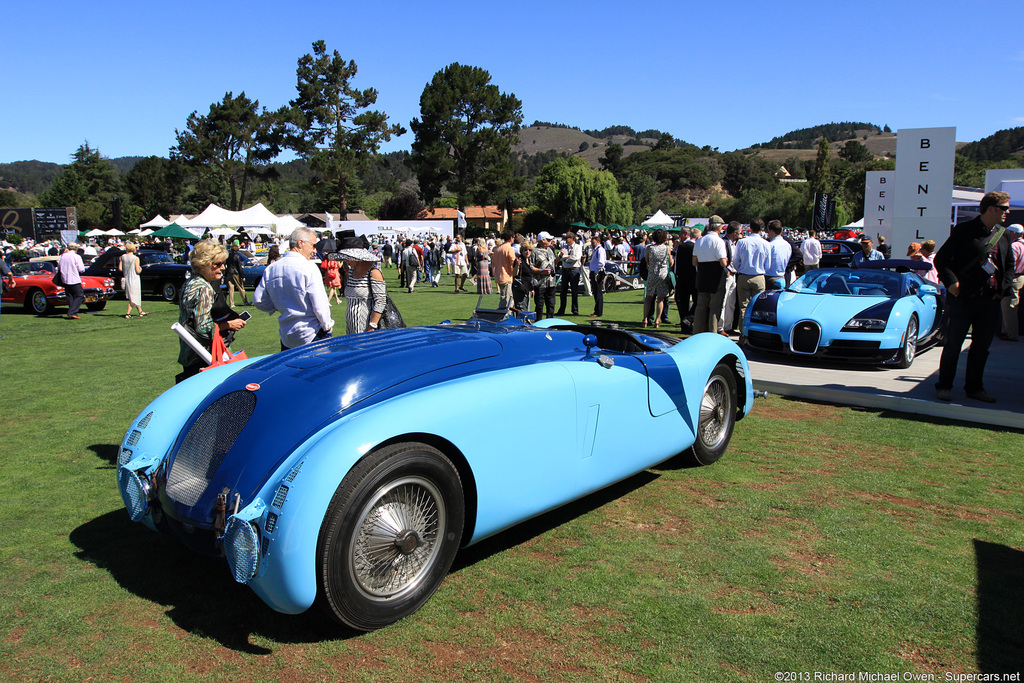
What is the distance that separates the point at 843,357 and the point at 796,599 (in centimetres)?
600

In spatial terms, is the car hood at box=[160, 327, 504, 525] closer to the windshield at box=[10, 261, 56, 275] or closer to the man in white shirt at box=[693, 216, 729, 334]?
the man in white shirt at box=[693, 216, 729, 334]

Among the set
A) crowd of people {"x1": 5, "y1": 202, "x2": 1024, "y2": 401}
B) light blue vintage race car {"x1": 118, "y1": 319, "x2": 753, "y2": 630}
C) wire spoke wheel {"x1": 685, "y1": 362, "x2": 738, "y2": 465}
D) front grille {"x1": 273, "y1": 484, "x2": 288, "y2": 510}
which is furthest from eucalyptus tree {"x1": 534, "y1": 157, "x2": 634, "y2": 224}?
front grille {"x1": 273, "y1": 484, "x2": 288, "y2": 510}

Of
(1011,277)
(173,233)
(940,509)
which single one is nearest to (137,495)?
(940,509)

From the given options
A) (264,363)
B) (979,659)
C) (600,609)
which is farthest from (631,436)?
(264,363)

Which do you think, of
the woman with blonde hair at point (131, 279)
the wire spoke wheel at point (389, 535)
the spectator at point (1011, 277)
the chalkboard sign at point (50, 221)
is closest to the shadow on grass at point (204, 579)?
the wire spoke wheel at point (389, 535)

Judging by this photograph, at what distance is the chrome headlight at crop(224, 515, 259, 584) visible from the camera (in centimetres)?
252

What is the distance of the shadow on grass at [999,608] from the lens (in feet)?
8.52

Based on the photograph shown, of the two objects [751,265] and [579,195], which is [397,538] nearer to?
[751,265]

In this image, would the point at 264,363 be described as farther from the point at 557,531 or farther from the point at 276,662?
the point at 557,531

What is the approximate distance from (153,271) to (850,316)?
718 inches

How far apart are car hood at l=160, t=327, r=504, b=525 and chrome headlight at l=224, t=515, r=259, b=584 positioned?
18cm

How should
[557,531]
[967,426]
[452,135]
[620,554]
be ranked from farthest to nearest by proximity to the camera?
[452,135]
[967,426]
[557,531]
[620,554]

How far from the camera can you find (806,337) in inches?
330

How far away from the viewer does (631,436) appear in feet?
12.6
